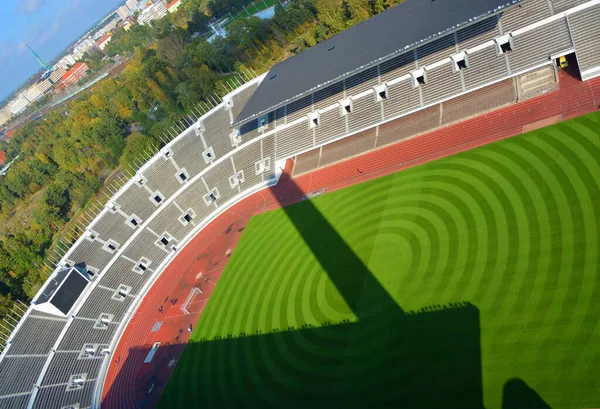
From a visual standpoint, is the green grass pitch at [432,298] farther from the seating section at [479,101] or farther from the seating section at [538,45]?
the seating section at [538,45]

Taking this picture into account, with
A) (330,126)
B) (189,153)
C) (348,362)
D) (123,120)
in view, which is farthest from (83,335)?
(123,120)

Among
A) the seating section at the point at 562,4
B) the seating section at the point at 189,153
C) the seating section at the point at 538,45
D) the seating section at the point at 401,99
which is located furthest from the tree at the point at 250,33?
the seating section at the point at 562,4

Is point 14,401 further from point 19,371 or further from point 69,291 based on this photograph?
point 69,291

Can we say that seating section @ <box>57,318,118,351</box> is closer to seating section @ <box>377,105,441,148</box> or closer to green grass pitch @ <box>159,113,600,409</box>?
green grass pitch @ <box>159,113,600,409</box>

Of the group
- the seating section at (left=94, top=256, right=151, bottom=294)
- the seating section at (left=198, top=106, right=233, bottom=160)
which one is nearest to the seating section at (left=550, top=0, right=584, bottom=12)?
the seating section at (left=198, top=106, right=233, bottom=160)

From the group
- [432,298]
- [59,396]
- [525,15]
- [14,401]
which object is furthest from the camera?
[59,396]

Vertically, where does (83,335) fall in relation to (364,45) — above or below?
below

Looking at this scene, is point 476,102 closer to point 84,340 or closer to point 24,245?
point 84,340
